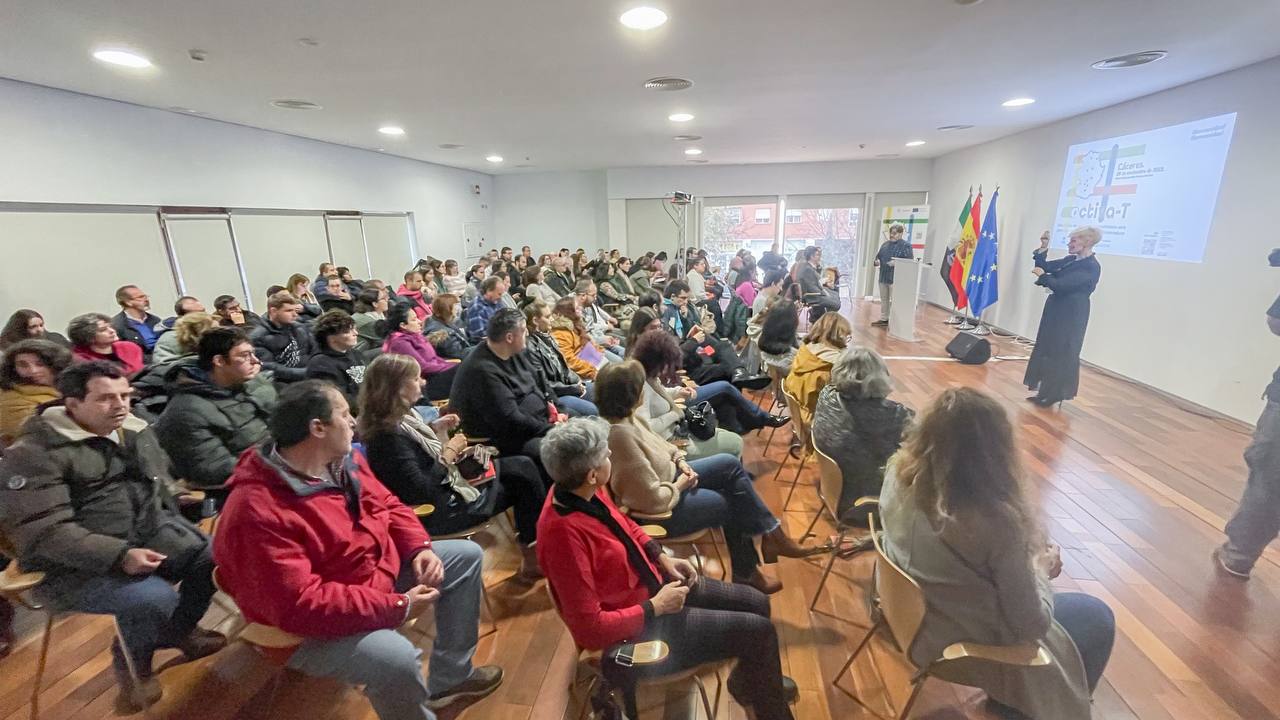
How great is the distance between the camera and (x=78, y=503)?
5.83 ft

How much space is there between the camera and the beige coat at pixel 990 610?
1382 mm

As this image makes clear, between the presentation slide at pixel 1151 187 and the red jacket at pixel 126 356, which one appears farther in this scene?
the presentation slide at pixel 1151 187

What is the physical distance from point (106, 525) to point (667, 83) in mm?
4153

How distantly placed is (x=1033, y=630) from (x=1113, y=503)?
2672 mm

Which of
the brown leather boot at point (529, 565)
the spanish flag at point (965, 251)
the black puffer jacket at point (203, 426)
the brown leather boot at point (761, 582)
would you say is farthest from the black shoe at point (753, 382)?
the spanish flag at point (965, 251)

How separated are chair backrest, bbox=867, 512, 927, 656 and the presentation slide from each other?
217 inches

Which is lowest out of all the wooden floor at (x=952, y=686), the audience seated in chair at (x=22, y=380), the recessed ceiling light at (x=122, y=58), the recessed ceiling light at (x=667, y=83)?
the wooden floor at (x=952, y=686)

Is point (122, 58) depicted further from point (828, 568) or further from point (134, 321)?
point (828, 568)

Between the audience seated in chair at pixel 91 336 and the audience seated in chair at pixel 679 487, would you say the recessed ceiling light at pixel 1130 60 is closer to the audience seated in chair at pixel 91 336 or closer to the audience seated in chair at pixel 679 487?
the audience seated in chair at pixel 679 487

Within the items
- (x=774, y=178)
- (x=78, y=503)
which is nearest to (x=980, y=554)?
(x=78, y=503)

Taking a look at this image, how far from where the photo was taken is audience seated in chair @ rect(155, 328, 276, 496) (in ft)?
7.60

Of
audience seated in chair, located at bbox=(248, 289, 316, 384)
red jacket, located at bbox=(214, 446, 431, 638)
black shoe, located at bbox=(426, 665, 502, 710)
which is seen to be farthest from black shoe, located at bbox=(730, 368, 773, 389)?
audience seated in chair, located at bbox=(248, 289, 316, 384)

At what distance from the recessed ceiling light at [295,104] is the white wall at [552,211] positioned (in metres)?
8.00

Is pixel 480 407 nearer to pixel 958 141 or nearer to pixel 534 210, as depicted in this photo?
pixel 958 141
